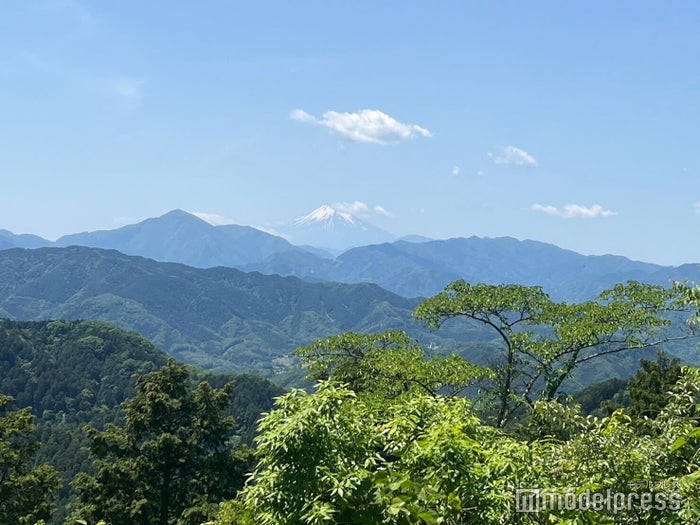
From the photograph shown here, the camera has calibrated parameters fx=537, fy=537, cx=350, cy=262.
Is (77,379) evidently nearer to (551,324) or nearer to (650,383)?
(650,383)

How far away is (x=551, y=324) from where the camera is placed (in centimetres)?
1727

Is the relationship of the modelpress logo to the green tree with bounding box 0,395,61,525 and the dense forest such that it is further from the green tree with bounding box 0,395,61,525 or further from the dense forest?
the green tree with bounding box 0,395,61,525

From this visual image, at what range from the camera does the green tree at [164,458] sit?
25.8 m

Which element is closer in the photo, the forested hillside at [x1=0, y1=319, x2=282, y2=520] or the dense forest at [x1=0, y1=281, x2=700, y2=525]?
the dense forest at [x1=0, y1=281, x2=700, y2=525]

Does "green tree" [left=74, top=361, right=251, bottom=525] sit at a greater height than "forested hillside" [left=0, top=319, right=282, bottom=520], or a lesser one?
greater

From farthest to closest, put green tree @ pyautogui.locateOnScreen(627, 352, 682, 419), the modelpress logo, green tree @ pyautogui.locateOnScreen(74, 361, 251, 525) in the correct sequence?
green tree @ pyautogui.locateOnScreen(627, 352, 682, 419), green tree @ pyautogui.locateOnScreen(74, 361, 251, 525), the modelpress logo

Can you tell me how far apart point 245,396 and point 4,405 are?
441 feet

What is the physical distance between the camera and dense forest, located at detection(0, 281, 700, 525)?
570 cm

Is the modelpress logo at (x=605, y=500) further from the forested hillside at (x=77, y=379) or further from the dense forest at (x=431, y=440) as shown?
the forested hillside at (x=77, y=379)

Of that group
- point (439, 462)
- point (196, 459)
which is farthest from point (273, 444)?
point (196, 459)

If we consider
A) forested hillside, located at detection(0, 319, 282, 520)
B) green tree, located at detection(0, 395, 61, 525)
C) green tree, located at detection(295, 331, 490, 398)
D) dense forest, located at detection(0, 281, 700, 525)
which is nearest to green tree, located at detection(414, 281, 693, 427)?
dense forest, located at detection(0, 281, 700, 525)

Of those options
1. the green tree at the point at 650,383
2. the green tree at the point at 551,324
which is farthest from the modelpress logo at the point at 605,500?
the green tree at the point at 650,383

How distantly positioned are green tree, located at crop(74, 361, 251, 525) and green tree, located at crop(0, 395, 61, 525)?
184 centimetres

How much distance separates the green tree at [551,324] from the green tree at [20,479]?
18.6m
